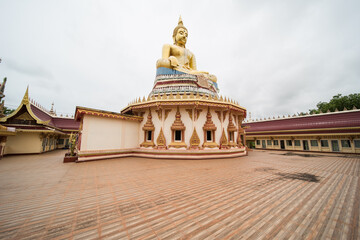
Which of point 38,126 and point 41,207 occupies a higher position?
point 38,126

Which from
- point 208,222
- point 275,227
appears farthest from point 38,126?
point 275,227

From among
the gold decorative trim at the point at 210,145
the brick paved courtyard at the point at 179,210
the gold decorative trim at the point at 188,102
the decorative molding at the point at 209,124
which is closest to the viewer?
the brick paved courtyard at the point at 179,210

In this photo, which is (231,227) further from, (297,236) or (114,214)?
(114,214)

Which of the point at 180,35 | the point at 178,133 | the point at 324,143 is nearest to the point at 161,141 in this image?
the point at 178,133

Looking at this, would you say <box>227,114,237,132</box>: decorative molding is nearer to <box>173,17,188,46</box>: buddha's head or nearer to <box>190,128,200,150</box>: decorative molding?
<box>190,128,200,150</box>: decorative molding

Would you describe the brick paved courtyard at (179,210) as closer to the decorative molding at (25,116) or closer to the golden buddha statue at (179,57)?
the decorative molding at (25,116)

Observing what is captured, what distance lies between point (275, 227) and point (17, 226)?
4464 millimetres

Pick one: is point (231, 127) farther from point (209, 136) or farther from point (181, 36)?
point (181, 36)

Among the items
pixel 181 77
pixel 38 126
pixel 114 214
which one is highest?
pixel 181 77

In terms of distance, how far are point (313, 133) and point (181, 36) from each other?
73.9 feet

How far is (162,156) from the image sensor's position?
10.8 meters

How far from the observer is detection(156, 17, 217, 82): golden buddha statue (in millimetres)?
15016

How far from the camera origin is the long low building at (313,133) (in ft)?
54.1

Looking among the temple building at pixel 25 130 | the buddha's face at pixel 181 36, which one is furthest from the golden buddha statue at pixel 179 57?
the temple building at pixel 25 130
